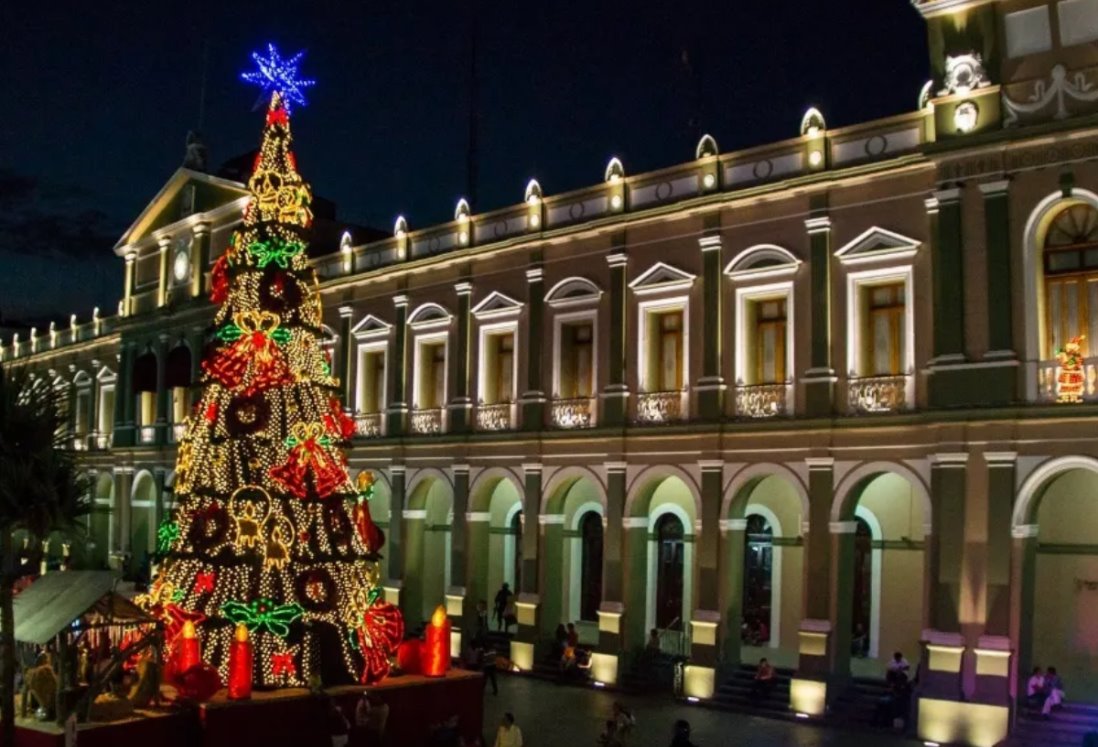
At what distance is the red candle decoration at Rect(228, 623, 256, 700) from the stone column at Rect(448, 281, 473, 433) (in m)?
13.7

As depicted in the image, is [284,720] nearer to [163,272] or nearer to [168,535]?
[168,535]

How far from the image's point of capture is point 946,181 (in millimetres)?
21609

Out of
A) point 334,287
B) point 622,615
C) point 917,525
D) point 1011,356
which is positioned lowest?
point 622,615

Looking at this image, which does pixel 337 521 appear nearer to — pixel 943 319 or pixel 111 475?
pixel 943 319

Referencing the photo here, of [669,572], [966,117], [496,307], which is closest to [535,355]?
[496,307]

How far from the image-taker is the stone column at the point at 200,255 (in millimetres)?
41000

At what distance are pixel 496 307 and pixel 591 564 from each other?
6.84m

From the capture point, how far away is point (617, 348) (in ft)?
89.7

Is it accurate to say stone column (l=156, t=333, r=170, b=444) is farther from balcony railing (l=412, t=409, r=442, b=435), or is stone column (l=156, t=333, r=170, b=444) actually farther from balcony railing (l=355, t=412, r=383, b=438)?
balcony railing (l=412, t=409, r=442, b=435)

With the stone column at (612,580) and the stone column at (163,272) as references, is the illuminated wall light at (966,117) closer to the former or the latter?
the stone column at (612,580)

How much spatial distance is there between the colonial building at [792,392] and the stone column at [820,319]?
51 millimetres

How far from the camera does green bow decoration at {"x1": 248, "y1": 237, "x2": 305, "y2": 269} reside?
19.8m

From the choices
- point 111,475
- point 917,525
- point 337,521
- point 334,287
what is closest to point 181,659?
point 337,521

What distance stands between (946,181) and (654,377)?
8.02m
